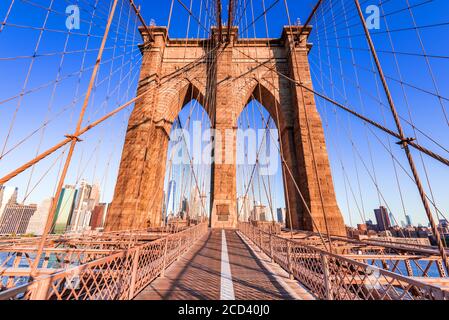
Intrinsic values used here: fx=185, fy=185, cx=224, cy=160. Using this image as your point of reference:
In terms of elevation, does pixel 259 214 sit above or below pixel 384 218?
above

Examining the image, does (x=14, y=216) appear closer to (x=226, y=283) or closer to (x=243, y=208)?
(x=243, y=208)

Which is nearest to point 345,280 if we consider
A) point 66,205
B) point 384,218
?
point 66,205

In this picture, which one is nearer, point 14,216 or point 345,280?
point 345,280

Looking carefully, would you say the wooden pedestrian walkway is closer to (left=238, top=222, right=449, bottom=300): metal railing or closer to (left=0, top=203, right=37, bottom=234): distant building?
(left=238, top=222, right=449, bottom=300): metal railing

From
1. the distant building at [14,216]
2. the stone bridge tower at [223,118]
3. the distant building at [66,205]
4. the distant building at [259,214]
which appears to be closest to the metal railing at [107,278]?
the distant building at [14,216]

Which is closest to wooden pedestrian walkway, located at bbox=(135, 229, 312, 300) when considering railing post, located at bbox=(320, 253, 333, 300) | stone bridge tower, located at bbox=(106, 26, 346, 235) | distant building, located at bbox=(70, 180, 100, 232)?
railing post, located at bbox=(320, 253, 333, 300)

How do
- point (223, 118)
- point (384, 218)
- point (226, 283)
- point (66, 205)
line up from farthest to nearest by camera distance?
point (384, 218) → point (223, 118) → point (66, 205) → point (226, 283)

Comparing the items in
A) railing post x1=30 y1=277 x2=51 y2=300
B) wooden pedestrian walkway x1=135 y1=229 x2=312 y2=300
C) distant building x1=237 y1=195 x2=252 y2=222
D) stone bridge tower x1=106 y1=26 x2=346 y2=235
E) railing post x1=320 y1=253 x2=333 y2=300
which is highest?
stone bridge tower x1=106 y1=26 x2=346 y2=235

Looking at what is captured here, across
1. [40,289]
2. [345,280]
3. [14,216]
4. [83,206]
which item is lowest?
[345,280]
